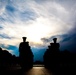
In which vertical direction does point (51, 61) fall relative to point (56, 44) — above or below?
below

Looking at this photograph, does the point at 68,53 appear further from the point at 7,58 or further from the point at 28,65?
the point at 7,58

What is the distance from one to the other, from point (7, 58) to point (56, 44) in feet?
103

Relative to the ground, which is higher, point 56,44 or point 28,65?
point 56,44

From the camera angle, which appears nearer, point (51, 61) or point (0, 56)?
point (0, 56)

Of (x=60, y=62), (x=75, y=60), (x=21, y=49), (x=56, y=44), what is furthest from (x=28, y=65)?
(x=56, y=44)

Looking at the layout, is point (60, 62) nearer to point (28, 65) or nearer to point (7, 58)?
point (28, 65)

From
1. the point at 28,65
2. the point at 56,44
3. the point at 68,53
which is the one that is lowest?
the point at 28,65

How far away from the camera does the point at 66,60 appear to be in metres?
73.2

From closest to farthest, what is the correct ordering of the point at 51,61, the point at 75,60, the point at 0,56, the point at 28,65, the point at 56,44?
the point at 0,56, the point at 75,60, the point at 28,65, the point at 51,61, the point at 56,44

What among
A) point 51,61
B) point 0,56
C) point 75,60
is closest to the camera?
point 0,56

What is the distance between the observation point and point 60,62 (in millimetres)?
75500

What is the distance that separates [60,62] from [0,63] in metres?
25.0

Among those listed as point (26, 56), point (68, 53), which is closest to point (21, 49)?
point (26, 56)

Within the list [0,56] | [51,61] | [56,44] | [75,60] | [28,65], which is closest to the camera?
[0,56]
